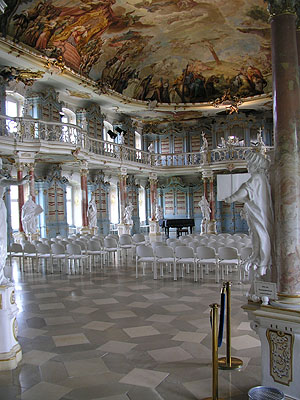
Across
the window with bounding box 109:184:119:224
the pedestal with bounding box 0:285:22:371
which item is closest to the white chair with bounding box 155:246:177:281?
the pedestal with bounding box 0:285:22:371

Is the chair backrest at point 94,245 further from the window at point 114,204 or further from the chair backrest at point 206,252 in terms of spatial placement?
the window at point 114,204

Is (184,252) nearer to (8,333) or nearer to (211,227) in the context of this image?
(8,333)

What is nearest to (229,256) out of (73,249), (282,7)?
(73,249)

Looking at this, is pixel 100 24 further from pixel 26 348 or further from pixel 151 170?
pixel 26 348

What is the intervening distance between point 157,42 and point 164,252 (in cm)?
1679

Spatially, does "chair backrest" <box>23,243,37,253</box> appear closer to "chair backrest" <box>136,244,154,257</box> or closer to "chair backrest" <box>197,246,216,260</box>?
"chair backrest" <box>136,244,154,257</box>

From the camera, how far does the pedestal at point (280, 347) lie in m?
4.11

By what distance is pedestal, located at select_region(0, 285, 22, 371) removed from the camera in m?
5.13

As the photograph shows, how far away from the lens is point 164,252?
11086 millimetres

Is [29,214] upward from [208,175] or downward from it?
downward

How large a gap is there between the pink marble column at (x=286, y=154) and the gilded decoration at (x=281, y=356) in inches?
18.0

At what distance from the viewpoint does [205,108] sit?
28703 millimetres

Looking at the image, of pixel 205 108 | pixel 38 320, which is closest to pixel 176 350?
pixel 38 320

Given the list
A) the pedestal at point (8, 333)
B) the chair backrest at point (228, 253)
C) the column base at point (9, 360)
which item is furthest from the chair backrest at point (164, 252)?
the column base at point (9, 360)
